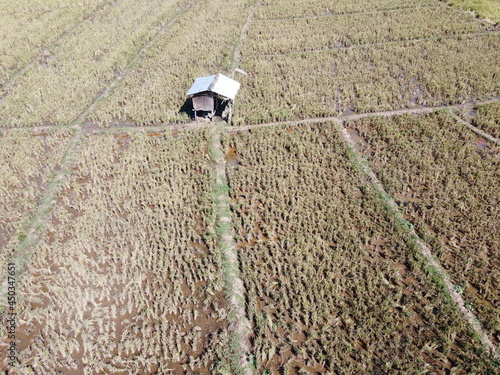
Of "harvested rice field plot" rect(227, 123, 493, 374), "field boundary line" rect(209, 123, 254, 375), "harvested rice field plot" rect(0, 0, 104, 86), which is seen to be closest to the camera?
"harvested rice field plot" rect(227, 123, 493, 374)

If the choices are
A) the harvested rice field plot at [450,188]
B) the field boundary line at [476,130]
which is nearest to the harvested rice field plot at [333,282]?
the harvested rice field plot at [450,188]

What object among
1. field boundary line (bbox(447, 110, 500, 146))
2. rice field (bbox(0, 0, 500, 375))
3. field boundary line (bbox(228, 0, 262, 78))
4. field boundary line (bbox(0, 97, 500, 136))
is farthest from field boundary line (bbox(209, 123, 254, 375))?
field boundary line (bbox(447, 110, 500, 146))

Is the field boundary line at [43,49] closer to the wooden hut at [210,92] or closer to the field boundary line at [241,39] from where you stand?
the wooden hut at [210,92]

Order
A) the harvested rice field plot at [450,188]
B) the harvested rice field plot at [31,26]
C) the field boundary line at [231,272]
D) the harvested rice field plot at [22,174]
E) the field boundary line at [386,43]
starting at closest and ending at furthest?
1. the field boundary line at [231,272]
2. the harvested rice field plot at [450,188]
3. the harvested rice field plot at [22,174]
4. the field boundary line at [386,43]
5. the harvested rice field plot at [31,26]

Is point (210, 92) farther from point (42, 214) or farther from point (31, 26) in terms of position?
point (31, 26)

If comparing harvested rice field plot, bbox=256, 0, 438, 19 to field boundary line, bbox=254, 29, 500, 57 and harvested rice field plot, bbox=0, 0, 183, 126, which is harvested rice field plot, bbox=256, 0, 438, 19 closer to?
field boundary line, bbox=254, 29, 500, 57

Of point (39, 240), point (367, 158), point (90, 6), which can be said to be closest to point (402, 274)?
point (367, 158)
